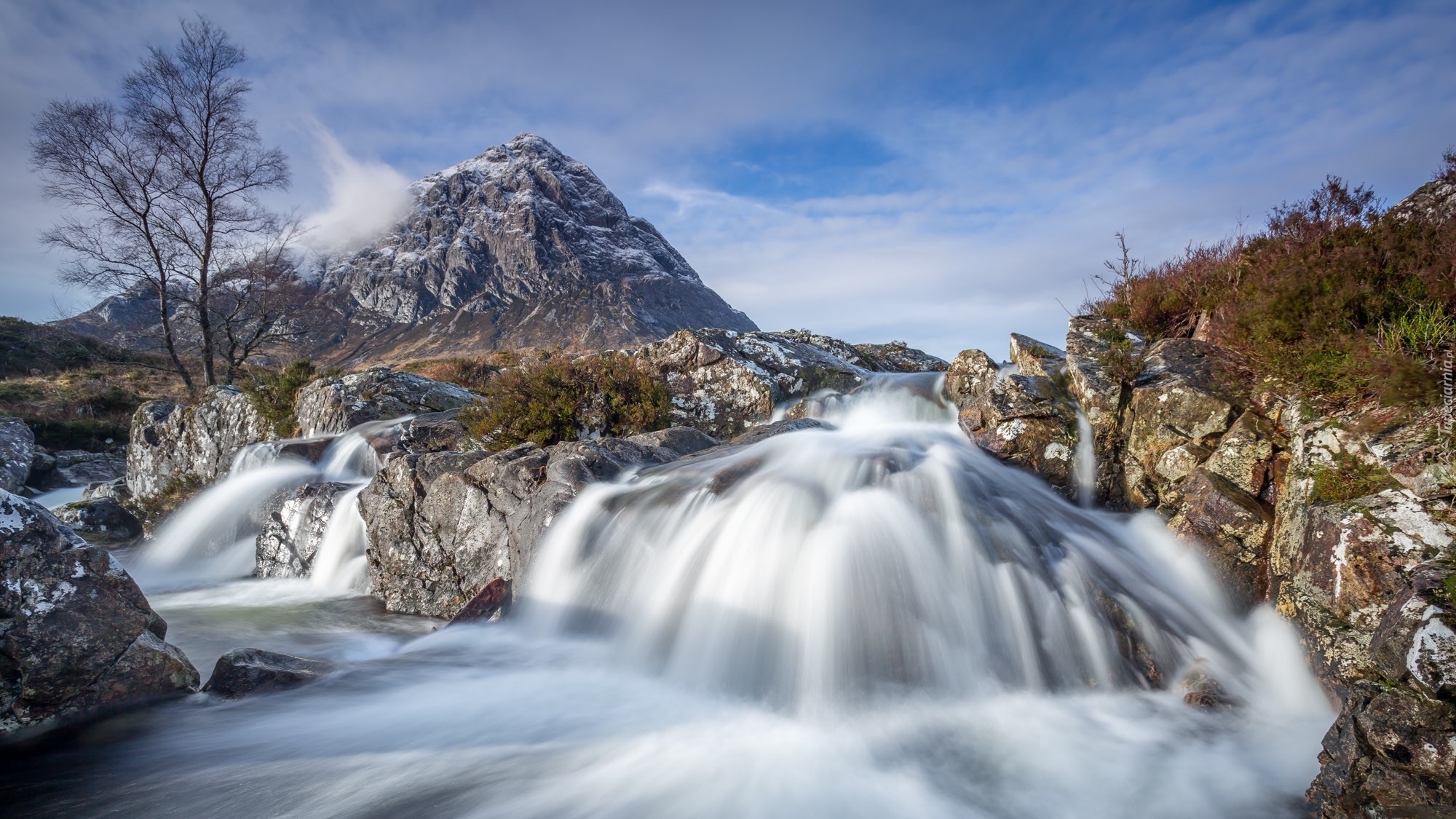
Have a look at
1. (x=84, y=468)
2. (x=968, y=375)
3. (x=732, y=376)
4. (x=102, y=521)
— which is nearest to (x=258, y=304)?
(x=84, y=468)

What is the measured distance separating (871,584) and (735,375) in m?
7.76

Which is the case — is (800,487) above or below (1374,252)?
below

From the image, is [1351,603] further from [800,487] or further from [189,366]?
[189,366]

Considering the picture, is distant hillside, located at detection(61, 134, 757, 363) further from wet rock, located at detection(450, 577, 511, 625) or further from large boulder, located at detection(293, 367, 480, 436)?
wet rock, located at detection(450, 577, 511, 625)

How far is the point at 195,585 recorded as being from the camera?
30.1 feet

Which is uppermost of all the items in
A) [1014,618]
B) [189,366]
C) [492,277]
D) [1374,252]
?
[492,277]

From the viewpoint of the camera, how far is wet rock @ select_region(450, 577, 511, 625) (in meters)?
6.85

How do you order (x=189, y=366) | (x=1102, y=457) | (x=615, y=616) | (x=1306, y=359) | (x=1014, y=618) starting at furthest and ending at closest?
(x=189, y=366)
(x=1102, y=457)
(x=615, y=616)
(x=1306, y=359)
(x=1014, y=618)

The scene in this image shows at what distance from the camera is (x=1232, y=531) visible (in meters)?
5.60

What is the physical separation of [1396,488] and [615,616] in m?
6.33

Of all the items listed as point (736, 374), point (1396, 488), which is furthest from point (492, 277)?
point (1396, 488)

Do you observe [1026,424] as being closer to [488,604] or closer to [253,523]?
[488,604]

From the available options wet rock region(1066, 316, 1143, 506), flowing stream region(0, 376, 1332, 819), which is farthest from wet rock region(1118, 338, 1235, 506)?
flowing stream region(0, 376, 1332, 819)

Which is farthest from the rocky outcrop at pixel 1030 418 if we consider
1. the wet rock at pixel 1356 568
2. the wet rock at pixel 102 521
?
the wet rock at pixel 102 521
